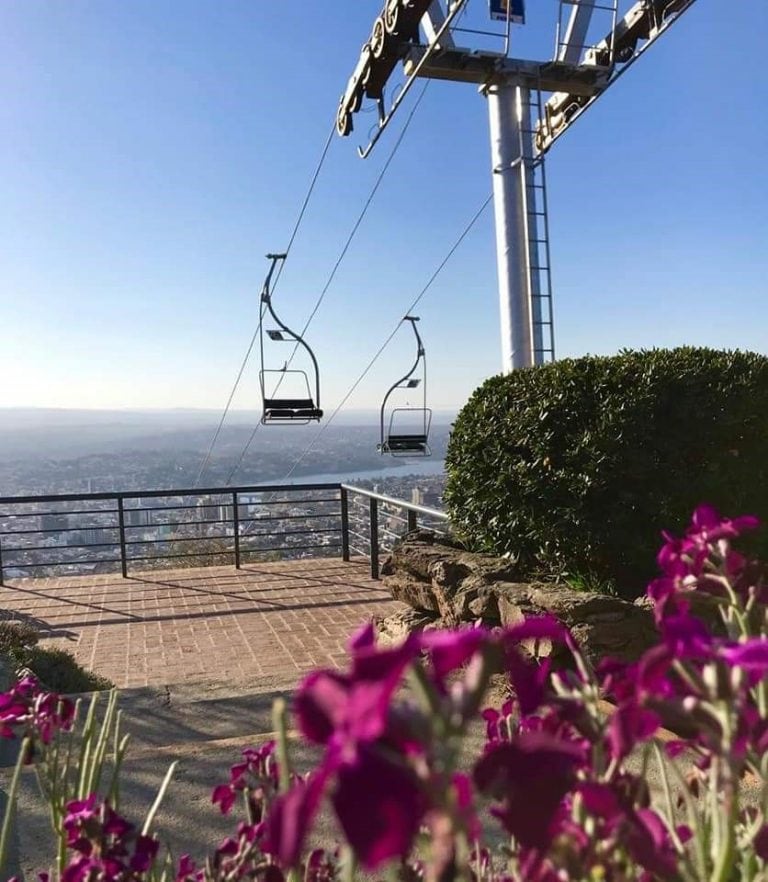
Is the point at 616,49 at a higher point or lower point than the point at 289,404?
higher

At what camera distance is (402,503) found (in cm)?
645

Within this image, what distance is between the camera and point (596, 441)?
3562mm

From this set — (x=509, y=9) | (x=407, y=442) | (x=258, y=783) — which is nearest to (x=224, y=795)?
(x=258, y=783)

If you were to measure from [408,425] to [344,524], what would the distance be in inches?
56.9

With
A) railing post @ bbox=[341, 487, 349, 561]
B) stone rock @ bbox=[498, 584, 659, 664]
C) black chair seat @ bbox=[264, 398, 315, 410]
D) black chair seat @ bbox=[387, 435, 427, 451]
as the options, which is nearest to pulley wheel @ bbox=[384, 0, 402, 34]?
black chair seat @ bbox=[264, 398, 315, 410]

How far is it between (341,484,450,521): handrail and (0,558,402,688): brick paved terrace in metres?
0.87

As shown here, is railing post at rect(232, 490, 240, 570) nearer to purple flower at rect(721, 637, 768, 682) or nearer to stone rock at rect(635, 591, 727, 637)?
stone rock at rect(635, 591, 727, 637)

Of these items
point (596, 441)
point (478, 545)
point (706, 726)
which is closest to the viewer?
point (706, 726)

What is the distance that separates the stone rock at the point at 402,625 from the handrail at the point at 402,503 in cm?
65

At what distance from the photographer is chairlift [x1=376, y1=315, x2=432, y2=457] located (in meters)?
7.86

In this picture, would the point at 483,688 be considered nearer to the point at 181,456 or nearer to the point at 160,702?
the point at 160,702

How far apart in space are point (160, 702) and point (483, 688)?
3777 millimetres

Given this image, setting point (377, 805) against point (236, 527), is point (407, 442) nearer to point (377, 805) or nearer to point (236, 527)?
point (236, 527)

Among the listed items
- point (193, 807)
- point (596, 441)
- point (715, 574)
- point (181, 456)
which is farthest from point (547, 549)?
point (181, 456)
